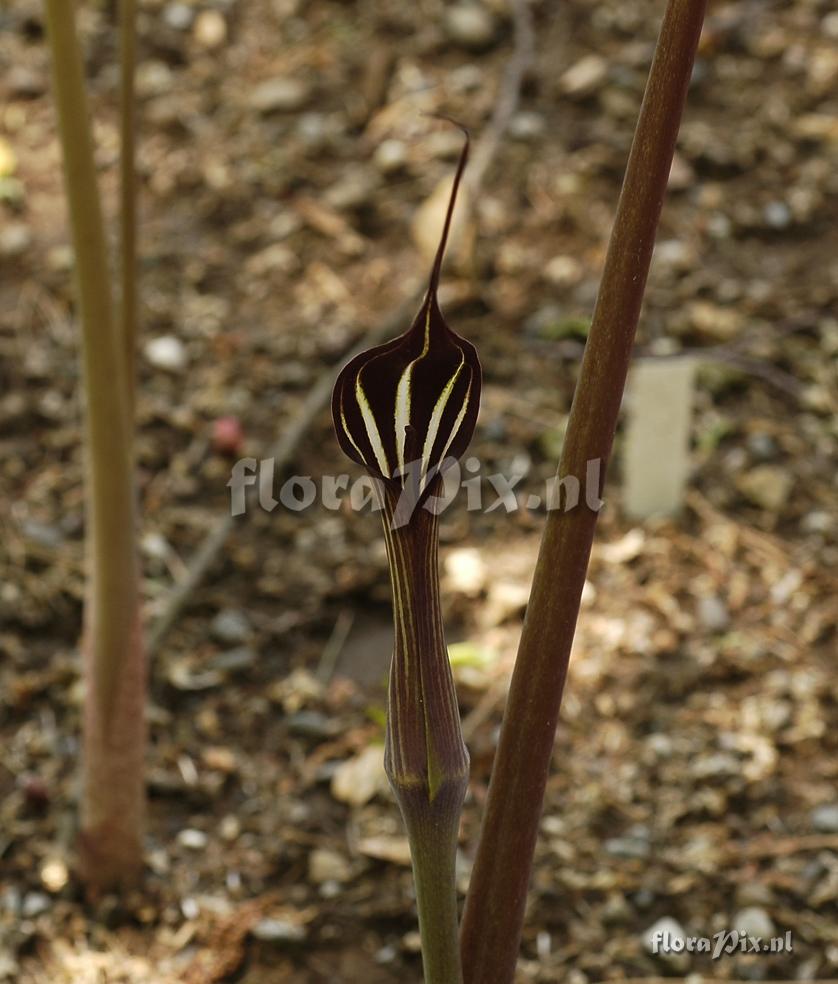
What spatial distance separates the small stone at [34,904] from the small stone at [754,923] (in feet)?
2.34

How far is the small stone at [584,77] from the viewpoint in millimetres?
2381

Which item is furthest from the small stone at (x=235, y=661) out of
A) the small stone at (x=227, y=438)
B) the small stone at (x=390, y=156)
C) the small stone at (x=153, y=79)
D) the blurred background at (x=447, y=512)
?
the small stone at (x=153, y=79)

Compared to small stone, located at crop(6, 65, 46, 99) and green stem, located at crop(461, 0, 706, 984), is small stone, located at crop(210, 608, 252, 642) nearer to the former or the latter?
green stem, located at crop(461, 0, 706, 984)

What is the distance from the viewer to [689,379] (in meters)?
1.62

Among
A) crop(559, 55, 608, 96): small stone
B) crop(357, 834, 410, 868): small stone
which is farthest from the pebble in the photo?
crop(559, 55, 608, 96): small stone

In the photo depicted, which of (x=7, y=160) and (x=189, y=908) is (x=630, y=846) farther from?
(x=7, y=160)

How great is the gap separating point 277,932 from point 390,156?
4.94ft

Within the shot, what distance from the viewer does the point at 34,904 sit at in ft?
4.32

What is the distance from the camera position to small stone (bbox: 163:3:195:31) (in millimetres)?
2572

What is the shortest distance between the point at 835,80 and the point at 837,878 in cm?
164

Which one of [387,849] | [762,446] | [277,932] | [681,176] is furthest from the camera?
[681,176]

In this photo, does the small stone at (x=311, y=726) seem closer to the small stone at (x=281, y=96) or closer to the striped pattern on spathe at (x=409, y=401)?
the striped pattern on spathe at (x=409, y=401)

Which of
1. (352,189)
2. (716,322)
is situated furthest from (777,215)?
(352,189)

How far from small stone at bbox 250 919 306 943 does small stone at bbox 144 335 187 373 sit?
3.28 feet
